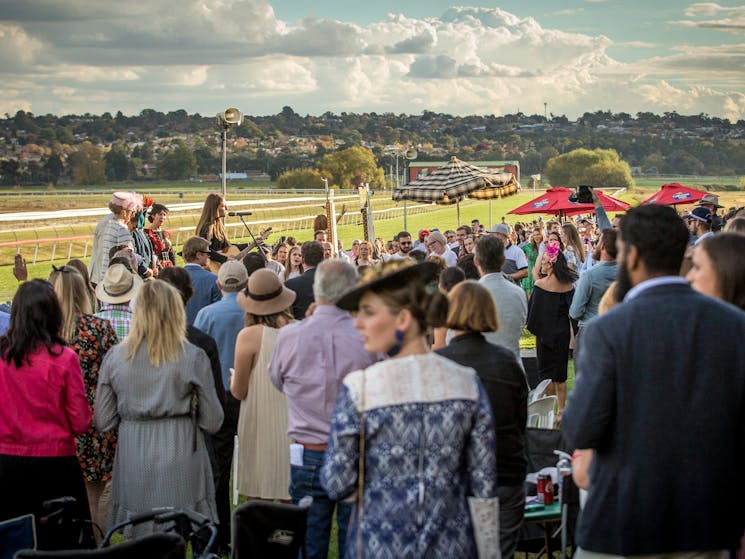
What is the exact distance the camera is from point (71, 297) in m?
6.53

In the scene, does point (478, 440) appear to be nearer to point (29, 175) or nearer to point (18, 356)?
point (18, 356)

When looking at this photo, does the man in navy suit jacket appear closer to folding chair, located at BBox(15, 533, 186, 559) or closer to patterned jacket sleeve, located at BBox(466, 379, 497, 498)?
folding chair, located at BBox(15, 533, 186, 559)

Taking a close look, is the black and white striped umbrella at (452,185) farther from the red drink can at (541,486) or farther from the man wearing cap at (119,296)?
the red drink can at (541,486)

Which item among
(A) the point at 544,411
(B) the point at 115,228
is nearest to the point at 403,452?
(A) the point at 544,411

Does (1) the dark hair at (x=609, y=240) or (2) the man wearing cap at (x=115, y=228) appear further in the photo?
(2) the man wearing cap at (x=115, y=228)

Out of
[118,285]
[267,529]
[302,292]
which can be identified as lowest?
[267,529]

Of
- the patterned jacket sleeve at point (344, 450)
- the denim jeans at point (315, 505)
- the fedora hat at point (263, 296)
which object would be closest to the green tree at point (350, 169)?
the fedora hat at point (263, 296)

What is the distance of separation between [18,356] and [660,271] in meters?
3.48

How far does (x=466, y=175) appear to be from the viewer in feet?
61.6

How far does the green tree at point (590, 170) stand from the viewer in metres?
138

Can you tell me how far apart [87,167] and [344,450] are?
16268 cm

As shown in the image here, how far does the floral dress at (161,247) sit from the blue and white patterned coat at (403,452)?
26.3 ft

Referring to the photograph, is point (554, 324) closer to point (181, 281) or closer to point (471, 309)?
point (181, 281)

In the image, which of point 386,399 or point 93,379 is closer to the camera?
point 386,399
